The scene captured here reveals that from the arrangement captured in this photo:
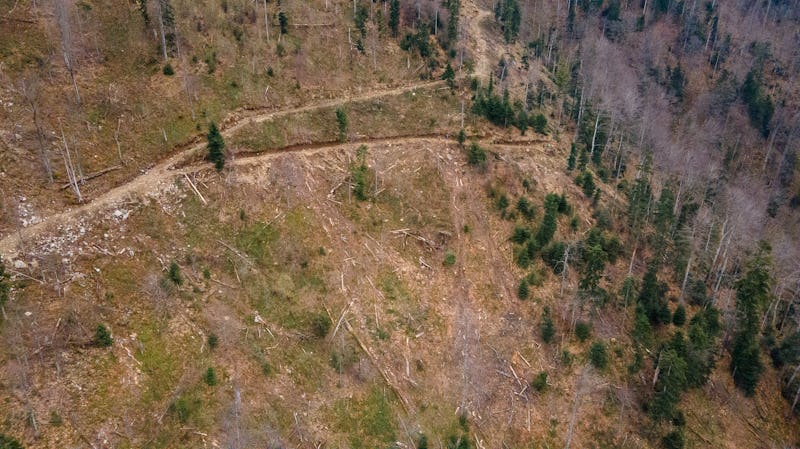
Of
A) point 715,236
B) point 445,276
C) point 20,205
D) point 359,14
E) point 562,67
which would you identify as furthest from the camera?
point 562,67

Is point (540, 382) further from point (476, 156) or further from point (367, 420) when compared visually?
point (476, 156)

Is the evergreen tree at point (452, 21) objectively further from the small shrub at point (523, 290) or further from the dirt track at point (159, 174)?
the small shrub at point (523, 290)

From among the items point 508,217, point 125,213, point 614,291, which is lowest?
point 614,291

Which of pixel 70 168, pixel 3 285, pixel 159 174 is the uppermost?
pixel 70 168

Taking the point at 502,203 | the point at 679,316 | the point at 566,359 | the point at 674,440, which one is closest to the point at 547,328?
the point at 566,359

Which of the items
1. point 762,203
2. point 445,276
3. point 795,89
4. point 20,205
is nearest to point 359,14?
point 445,276

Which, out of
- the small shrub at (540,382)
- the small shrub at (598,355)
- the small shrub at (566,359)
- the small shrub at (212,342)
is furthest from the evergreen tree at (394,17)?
the small shrub at (212,342)

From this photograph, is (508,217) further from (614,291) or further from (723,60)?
(723,60)
